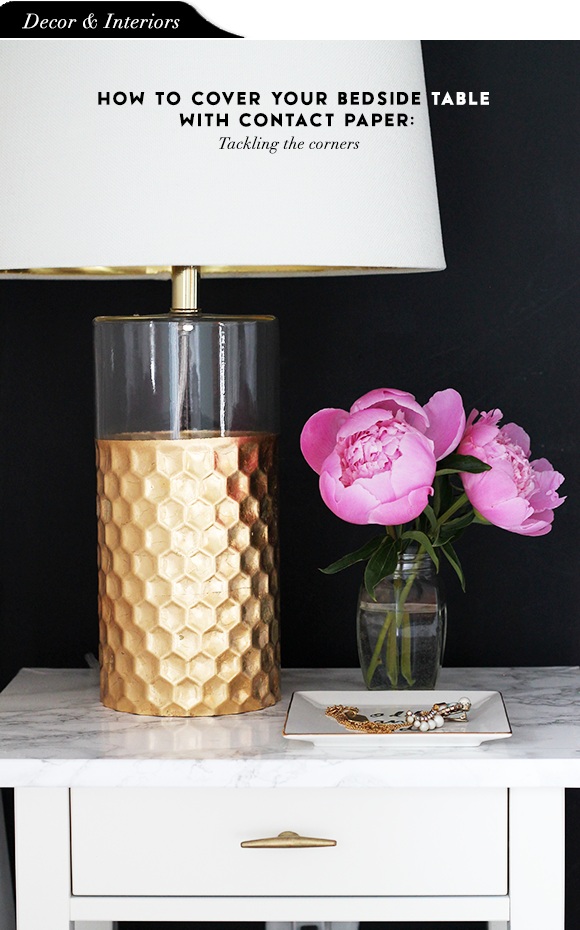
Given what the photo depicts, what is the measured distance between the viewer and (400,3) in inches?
45.1

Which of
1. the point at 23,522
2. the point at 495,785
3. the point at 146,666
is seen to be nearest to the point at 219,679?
the point at 146,666

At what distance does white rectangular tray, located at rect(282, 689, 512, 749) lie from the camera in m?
1.00

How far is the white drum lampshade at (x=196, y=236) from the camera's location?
0.94 meters

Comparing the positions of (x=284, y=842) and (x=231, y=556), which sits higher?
(x=231, y=556)

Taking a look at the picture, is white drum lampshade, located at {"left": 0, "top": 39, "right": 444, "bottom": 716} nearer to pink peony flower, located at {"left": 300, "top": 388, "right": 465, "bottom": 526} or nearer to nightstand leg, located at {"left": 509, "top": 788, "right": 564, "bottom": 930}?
pink peony flower, located at {"left": 300, "top": 388, "right": 465, "bottom": 526}

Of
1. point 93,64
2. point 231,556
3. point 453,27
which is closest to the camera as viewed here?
point 93,64

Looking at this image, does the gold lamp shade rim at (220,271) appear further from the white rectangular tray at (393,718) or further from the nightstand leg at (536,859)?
the nightstand leg at (536,859)

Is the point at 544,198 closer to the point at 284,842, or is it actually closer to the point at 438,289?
the point at 438,289

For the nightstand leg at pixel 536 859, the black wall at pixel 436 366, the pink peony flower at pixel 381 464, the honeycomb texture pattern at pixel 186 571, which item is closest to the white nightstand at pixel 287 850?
the nightstand leg at pixel 536 859

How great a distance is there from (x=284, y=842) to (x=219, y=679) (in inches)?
6.8

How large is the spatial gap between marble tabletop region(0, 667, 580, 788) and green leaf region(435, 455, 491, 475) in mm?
234

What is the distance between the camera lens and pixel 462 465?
110 centimetres

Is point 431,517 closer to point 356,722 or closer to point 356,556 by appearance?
point 356,556

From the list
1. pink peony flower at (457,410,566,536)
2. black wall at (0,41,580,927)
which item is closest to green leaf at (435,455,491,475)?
pink peony flower at (457,410,566,536)
